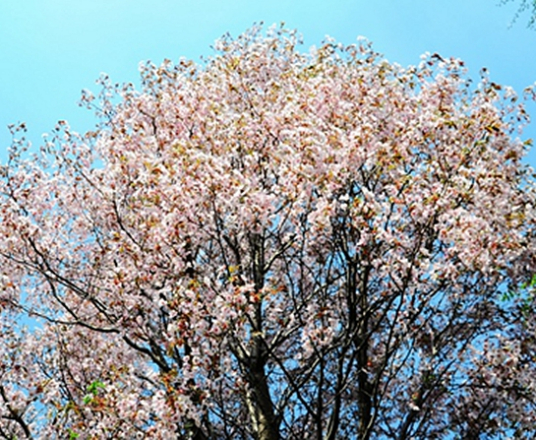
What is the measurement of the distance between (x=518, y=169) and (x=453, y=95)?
1647 mm

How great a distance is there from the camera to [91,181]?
33.8 ft

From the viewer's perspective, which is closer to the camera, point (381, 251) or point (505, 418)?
point (381, 251)

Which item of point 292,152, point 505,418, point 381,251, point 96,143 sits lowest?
point 505,418

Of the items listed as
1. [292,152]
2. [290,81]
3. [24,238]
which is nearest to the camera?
[292,152]

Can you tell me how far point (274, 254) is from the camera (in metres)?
9.31

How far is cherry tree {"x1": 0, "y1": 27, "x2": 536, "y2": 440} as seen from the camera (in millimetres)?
7715

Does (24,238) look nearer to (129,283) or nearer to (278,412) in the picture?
(129,283)

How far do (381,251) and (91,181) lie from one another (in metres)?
5.22

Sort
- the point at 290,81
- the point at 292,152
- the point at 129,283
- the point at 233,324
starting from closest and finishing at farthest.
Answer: the point at 233,324, the point at 292,152, the point at 129,283, the point at 290,81

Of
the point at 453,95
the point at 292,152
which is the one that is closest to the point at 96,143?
the point at 292,152

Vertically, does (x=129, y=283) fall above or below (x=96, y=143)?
below

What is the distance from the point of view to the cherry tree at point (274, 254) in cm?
771

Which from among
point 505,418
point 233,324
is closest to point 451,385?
point 505,418

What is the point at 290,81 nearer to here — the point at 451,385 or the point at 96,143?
the point at 96,143
